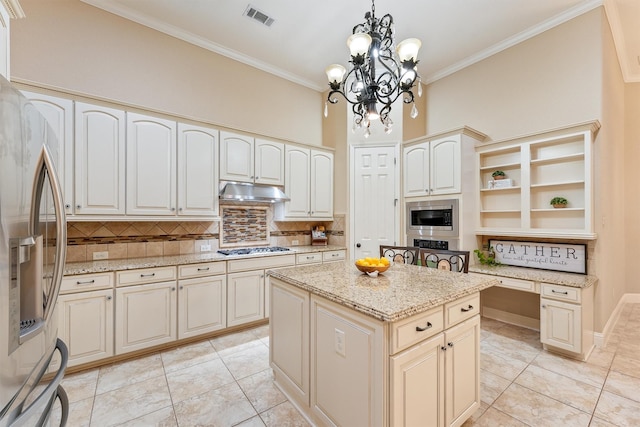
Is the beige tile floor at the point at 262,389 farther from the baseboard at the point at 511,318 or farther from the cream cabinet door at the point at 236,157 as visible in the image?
the cream cabinet door at the point at 236,157

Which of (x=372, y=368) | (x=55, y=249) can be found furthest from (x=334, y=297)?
→ (x=55, y=249)

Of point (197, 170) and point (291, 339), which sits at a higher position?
point (197, 170)

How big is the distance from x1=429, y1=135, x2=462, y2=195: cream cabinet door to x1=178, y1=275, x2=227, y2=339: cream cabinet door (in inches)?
117

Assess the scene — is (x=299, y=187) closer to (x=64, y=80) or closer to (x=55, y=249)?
(x=64, y=80)

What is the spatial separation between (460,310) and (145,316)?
277 centimetres

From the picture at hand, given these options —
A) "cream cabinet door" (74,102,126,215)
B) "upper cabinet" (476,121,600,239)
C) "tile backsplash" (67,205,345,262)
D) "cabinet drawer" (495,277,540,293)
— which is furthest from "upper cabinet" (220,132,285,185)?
"cabinet drawer" (495,277,540,293)

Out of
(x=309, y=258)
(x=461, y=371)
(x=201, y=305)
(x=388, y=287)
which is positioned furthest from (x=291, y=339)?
(x=309, y=258)

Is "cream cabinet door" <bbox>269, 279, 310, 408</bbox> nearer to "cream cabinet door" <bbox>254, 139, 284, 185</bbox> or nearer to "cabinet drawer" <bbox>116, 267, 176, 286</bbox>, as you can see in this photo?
"cabinet drawer" <bbox>116, 267, 176, 286</bbox>

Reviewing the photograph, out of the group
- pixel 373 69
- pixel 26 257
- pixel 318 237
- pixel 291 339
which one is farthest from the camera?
pixel 318 237

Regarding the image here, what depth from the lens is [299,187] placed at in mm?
4141

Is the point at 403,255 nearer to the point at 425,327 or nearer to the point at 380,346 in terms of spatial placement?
the point at 425,327

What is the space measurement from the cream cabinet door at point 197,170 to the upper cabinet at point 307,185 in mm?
1047

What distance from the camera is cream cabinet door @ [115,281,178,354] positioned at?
255cm

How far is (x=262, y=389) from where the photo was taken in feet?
7.25
